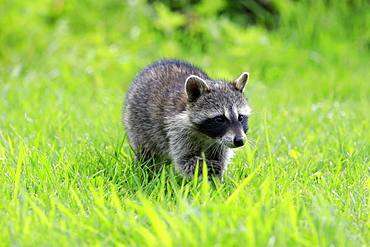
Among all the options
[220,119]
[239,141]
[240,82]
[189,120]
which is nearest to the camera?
[239,141]

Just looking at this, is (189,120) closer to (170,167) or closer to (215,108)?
(215,108)

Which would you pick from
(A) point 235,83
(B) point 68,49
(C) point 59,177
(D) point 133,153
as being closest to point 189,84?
(A) point 235,83

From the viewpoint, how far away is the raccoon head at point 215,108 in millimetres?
5227

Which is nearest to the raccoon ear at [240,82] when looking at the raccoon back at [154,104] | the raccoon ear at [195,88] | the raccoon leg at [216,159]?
the raccoon ear at [195,88]

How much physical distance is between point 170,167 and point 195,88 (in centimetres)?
74

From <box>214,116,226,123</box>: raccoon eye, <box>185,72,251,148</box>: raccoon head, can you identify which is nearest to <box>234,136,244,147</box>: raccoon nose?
<box>185,72,251,148</box>: raccoon head

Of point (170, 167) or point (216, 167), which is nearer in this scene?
point (216, 167)

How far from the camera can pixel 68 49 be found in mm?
10406

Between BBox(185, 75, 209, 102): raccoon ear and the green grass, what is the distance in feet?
1.92

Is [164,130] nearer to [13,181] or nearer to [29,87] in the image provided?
[13,181]

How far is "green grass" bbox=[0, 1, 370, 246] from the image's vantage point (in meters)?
3.70

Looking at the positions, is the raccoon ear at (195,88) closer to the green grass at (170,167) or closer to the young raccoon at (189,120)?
the young raccoon at (189,120)

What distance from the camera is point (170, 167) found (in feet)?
18.8

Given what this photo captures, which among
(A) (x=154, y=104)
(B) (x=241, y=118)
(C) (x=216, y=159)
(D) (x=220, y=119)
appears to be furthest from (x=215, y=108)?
(A) (x=154, y=104)
